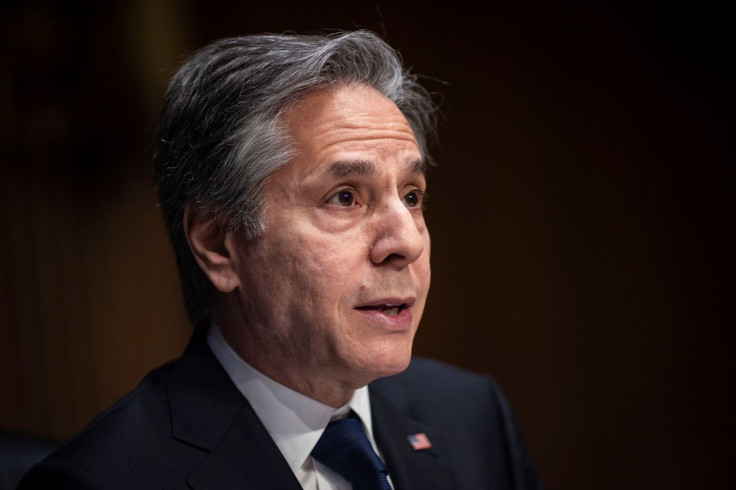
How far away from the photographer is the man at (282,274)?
164 cm

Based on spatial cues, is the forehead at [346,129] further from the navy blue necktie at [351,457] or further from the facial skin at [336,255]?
the navy blue necktie at [351,457]

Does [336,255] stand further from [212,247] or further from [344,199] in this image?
[212,247]

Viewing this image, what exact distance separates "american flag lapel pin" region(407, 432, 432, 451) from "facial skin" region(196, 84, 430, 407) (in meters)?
0.32

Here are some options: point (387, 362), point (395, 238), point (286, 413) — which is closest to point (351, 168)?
point (395, 238)

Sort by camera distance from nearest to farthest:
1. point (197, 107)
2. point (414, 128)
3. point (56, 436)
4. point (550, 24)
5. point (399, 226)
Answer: point (399, 226), point (197, 107), point (414, 128), point (56, 436), point (550, 24)

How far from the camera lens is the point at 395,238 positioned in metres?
1.65

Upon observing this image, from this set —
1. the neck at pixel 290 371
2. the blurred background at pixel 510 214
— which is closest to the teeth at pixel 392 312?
the neck at pixel 290 371

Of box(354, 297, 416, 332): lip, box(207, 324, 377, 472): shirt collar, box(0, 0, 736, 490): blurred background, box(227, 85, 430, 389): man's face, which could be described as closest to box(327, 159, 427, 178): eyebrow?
box(227, 85, 430, 389): man's face

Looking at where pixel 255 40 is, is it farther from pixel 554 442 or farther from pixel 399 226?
pixel 554 442

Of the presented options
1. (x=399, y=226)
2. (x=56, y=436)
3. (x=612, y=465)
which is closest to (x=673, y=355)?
(x=612, y=465)

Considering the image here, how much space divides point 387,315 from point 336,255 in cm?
16

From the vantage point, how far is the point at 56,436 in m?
2.77

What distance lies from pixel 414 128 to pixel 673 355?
149 cm

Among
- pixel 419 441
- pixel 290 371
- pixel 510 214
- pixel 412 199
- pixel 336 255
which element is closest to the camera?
pixel 336 255
